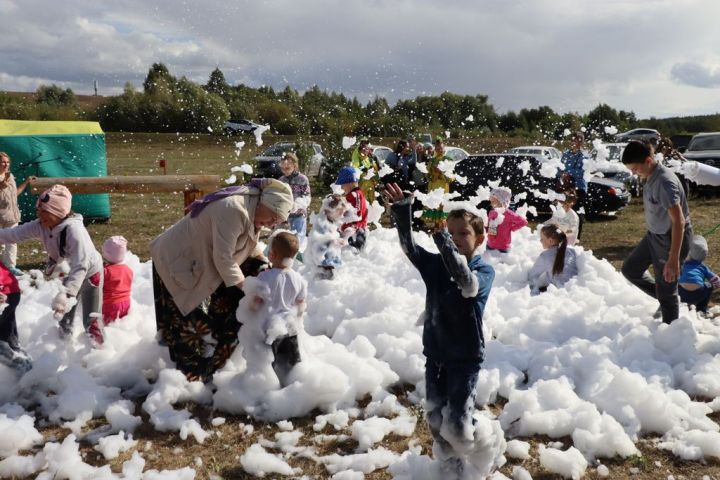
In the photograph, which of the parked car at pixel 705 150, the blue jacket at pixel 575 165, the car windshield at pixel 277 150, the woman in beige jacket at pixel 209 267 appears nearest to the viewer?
the woman in beige jacket at pixel 209 267

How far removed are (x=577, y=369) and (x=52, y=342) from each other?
4227mm

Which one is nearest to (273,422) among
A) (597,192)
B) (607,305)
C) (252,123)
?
A: (607,305)

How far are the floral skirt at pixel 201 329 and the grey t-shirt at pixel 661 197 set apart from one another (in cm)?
335

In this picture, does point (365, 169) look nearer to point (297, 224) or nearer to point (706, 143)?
point (297, 224)

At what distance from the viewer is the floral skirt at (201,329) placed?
14.5 feet

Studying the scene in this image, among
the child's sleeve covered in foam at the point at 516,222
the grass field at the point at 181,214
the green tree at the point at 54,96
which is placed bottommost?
the grass field at the point at 181,214

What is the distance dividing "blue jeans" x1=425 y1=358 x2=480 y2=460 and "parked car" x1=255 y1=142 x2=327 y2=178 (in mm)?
16846

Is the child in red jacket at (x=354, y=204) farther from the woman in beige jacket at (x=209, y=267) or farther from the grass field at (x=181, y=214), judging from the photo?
the woman in beige jacket at (x=209, y=267)

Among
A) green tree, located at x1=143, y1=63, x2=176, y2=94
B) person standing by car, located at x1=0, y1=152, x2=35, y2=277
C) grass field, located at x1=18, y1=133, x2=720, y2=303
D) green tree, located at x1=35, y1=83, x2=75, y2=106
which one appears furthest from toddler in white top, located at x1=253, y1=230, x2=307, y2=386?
green tree, located at x1=35, y1=83, x2=75, y2=106

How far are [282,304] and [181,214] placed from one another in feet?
35.5

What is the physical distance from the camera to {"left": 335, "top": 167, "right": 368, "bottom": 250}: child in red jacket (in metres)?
8.01

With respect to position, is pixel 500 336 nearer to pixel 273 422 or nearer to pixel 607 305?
pixel 607 305

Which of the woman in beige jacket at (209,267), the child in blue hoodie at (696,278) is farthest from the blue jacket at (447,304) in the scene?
the child in blue hoodie at (696,278)

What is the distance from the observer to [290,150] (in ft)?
68.7
